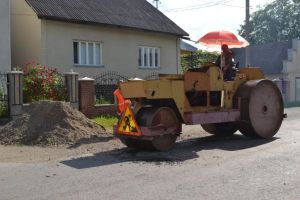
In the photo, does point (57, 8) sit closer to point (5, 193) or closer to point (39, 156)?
point (39, 156)

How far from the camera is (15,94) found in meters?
14.6

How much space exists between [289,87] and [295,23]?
27540 mm

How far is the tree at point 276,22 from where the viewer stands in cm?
6100

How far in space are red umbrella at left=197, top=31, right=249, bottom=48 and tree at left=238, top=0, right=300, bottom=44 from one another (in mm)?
48897

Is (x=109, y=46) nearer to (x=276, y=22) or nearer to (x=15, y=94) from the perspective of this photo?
(x=15, y=94)

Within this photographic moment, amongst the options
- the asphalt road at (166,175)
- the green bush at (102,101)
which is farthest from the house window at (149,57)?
the asphalt road at (166,175)

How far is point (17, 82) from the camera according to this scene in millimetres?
14812

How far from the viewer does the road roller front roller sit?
10180 mm

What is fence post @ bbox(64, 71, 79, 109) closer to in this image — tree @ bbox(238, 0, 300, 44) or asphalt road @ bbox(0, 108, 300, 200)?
asphalt road @ bbox(0, 108, 300, 200)

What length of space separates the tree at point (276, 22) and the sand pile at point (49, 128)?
1989 inches

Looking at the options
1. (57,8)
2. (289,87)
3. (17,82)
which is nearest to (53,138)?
(17,82)

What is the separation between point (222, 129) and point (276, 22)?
52.1m

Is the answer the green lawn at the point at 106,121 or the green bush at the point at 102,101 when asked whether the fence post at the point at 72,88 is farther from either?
the green bush at the point at 102,101

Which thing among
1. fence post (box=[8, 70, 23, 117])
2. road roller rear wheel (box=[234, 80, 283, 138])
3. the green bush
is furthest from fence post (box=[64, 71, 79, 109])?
road roller rear wheel (box=[234, 80, 283, 138])
